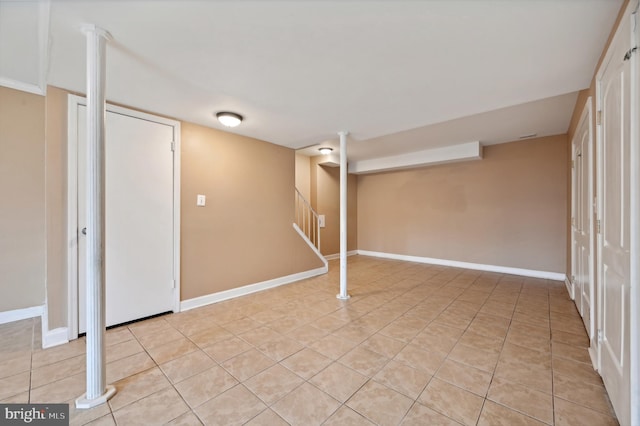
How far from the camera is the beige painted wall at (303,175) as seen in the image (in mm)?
5836

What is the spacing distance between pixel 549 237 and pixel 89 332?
627 cm

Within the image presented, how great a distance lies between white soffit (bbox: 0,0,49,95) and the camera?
1.50m

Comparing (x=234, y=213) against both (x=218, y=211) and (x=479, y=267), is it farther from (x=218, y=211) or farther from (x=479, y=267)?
(x=479, y=267)

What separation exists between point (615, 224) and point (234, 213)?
3.72 m

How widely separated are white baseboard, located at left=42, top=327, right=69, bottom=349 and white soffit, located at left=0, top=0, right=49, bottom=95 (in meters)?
2.28

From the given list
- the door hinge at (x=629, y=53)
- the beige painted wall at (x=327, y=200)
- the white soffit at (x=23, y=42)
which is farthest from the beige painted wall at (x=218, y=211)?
the door hinge at (x=629, y=53)

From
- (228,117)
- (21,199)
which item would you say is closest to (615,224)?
Answer: (228,117)

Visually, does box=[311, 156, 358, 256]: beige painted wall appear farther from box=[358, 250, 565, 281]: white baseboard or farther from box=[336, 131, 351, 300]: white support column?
box=[336, 131, 351, 300]: white support column

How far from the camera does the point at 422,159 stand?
17.0 ft

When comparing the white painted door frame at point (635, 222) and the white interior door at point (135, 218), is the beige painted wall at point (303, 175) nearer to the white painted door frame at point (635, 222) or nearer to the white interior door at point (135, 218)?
the white interior door at point (135, 218)

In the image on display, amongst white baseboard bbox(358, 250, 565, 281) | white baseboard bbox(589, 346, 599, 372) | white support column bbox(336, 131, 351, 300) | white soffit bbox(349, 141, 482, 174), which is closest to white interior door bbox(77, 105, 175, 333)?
white support column bbox(336, 131, 351, 300)

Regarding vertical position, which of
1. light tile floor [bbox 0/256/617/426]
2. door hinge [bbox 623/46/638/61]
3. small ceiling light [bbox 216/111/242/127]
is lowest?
light tile floor [bbox 0/256/617/426]

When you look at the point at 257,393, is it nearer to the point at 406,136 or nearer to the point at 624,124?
the point at 624,124

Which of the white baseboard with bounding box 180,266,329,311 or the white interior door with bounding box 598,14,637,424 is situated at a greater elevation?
the white interior door with bounding box 598,14,637,424
